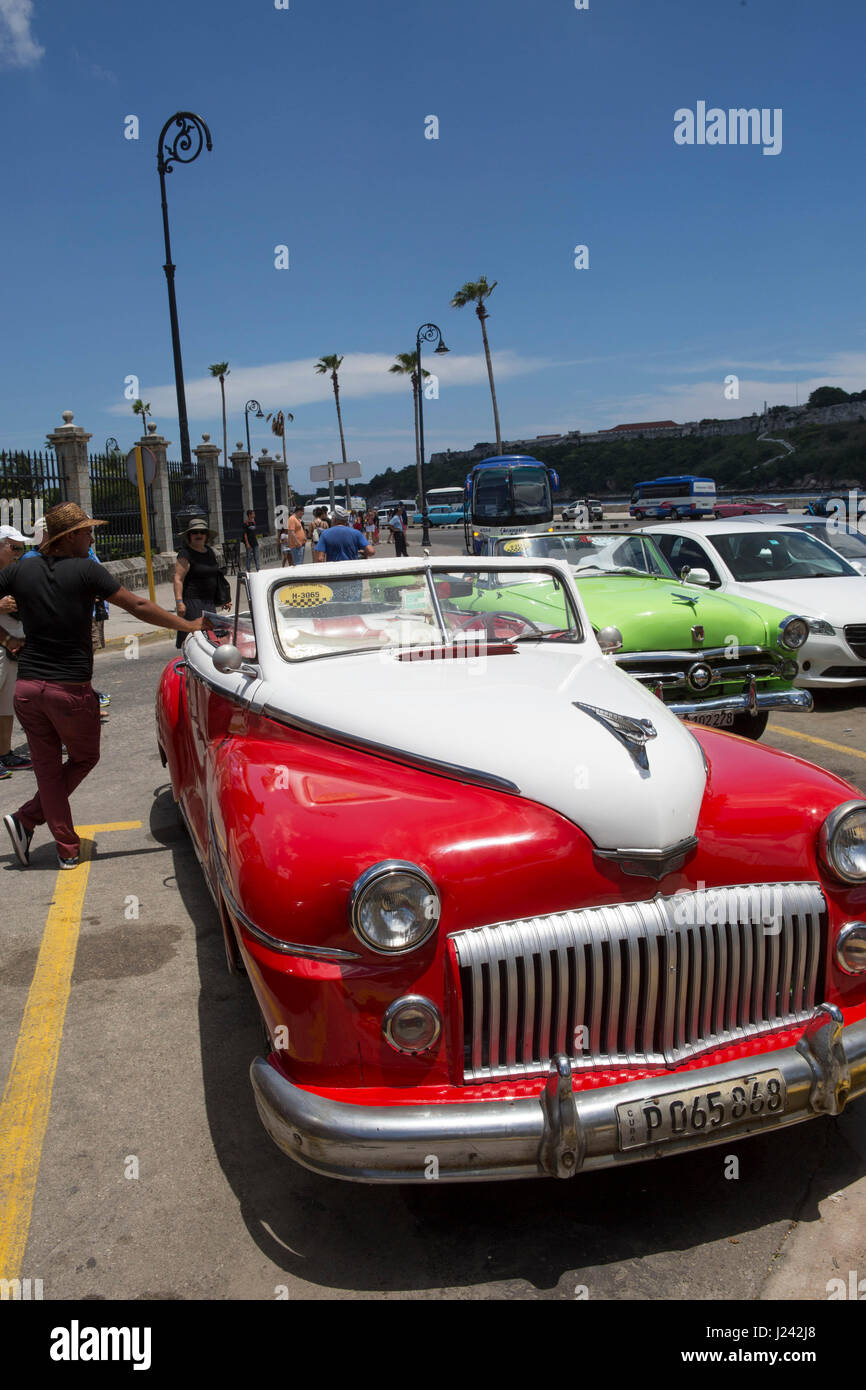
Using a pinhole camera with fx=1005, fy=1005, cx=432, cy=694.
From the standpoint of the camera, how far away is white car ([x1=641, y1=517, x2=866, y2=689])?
8.84m

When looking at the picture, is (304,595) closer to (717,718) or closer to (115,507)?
(717,718)

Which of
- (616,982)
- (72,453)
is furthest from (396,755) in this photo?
(72,453)

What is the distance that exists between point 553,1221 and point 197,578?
688 cm

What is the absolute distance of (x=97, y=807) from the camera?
657cm

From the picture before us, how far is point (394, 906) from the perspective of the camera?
93.7 inches

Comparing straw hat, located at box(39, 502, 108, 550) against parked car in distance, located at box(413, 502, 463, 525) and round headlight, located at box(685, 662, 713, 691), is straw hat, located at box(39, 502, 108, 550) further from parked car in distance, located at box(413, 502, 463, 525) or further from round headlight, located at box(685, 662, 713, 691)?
parked car in distance, located at box(413, 502, 463, 525)

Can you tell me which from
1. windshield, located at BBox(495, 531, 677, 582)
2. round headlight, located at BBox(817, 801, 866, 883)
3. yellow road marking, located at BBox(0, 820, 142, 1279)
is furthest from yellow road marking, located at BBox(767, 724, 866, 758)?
yellow road marking, located at BBox(0, 820, 142, 1279)

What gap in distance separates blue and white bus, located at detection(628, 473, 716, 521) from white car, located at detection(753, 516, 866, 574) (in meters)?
39.5

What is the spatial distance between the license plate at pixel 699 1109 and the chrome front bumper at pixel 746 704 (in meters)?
4.87

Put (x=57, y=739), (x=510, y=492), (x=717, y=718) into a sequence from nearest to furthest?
(x=57, y=739) < (x=717, y=718) < (x=510, y=492)

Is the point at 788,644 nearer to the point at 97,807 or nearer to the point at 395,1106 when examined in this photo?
the point at 97,807

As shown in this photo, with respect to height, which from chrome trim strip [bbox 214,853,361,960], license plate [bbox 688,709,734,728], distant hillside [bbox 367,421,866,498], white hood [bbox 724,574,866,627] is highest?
distant hillside [bbox 367,421,866,498]

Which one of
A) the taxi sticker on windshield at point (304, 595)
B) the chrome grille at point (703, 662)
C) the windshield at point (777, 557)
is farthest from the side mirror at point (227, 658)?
the windshield at point (777, 557)
